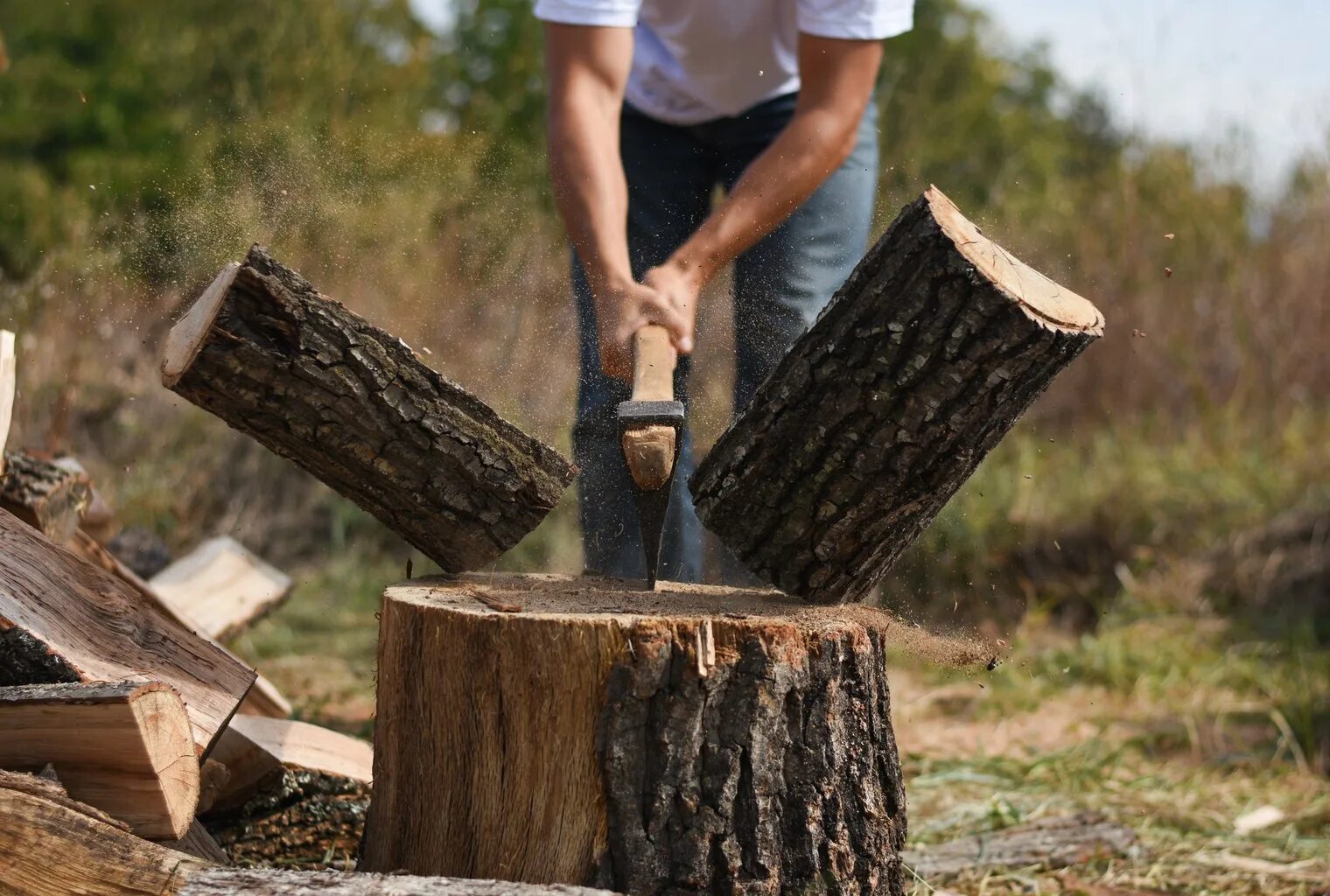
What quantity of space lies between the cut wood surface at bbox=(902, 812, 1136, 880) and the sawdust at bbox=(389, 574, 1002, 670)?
17.0 inches

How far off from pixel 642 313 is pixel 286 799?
114 centimetres

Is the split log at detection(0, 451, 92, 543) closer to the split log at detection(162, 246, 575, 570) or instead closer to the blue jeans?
the split log at detection(162, 246, 575, 570)

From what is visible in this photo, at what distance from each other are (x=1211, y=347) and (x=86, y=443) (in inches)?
207

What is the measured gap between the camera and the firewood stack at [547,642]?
5.70 feet

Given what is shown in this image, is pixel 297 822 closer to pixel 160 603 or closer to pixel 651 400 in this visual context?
pixel 160 603

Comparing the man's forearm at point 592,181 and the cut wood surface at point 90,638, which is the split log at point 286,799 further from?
the man's forearm at point 592,181

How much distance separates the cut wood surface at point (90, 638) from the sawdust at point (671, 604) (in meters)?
0.35

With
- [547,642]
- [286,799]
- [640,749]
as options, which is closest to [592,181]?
[547,642]

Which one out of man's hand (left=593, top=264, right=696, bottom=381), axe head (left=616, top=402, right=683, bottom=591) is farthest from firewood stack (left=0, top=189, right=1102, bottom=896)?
man's hand (left=593, top=264, right=696, bottom=381)

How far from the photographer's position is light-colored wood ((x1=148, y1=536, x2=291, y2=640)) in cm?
321

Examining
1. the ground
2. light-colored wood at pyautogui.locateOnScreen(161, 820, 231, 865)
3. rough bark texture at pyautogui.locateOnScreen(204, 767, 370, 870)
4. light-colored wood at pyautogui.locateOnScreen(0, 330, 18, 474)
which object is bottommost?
the ground

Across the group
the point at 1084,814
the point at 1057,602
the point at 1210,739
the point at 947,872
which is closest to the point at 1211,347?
the point at 1057,602

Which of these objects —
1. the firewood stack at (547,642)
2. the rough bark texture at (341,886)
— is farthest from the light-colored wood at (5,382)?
the rough bark texture at (341,886)

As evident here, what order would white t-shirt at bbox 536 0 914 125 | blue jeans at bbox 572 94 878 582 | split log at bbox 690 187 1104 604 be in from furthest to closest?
1. white t-shirt at bbox 536 0 914 125
2. blue jeans at bbox 572 94 878 582
3. split log at bbox 690 187 1104 604
